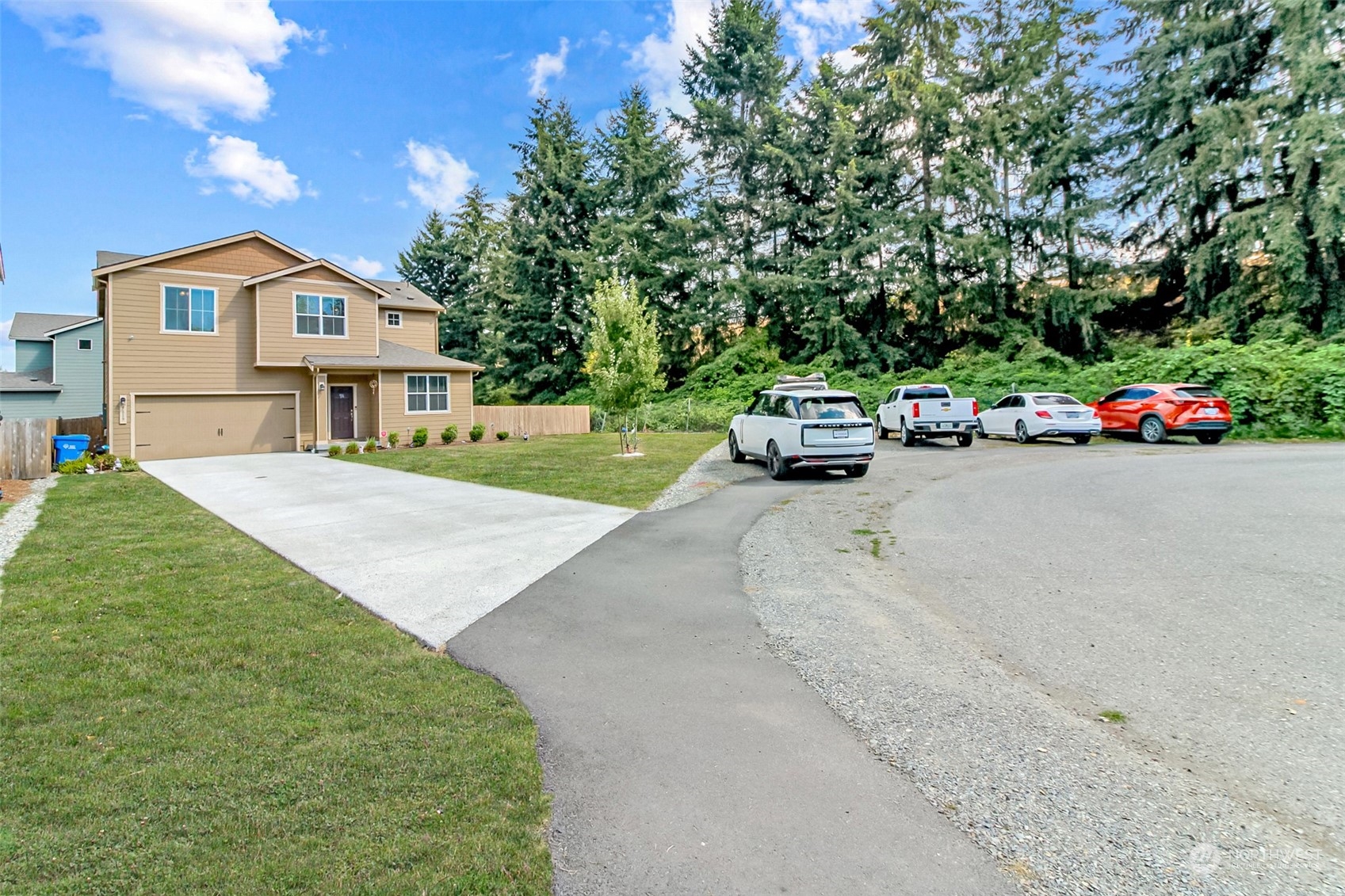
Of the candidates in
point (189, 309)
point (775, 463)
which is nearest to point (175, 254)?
point (189, 309)

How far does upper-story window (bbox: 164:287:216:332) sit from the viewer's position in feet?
67.1

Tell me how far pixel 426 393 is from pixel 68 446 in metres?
10.2

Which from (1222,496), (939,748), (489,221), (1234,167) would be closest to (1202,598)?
(939,748)

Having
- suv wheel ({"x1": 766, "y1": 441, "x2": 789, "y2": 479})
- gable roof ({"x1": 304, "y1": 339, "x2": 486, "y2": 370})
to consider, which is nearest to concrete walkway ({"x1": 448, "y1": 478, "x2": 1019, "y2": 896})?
suv wheel ({"x1": 766, "y1": 441, "x2": 789, "y2": 479})

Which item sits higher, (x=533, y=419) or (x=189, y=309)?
(x=189, y=309)

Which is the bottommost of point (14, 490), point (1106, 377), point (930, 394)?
point (14, 490)

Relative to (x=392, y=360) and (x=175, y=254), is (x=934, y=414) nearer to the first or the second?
(x=392, y=360)

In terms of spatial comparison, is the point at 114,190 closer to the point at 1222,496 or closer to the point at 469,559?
the point at 469,559

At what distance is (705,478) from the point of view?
1359 cm

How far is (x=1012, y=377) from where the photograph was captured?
25625 mm

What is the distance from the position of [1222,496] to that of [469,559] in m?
10.6

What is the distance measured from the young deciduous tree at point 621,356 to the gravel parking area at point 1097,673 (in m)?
9.56

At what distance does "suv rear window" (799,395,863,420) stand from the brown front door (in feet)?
56.8

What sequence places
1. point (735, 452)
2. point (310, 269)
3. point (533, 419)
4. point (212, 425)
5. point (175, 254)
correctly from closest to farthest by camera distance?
point (735, 452) → point (175, 254) → point (212, 425) → point (310, 269) → point (533, 419)
